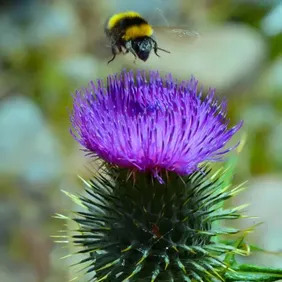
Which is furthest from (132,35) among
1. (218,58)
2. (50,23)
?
(50,23)

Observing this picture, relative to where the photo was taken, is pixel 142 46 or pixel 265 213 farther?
pixel 265 213

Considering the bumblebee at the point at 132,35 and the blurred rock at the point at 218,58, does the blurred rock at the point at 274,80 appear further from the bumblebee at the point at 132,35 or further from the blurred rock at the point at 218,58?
the bumblebee at the point at 132,35

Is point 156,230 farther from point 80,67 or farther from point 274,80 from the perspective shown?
point 80,67

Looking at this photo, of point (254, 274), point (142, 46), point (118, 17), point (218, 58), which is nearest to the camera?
point (254, 274)

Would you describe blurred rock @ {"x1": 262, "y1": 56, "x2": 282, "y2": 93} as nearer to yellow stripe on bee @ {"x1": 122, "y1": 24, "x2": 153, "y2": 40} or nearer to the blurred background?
the blurred background

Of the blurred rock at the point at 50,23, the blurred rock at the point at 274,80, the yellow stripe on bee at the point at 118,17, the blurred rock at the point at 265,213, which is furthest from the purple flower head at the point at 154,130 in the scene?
the blurred rock at the point at 50,23

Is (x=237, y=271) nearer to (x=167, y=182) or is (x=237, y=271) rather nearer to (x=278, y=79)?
(x=167, y=182)
